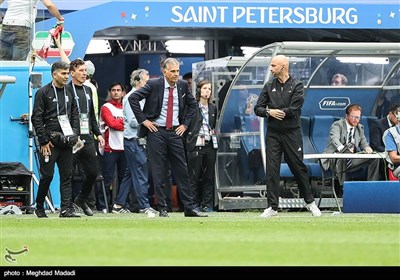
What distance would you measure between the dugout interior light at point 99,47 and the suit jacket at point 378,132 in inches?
256

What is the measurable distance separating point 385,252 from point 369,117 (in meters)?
11.4

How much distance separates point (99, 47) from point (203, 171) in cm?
559

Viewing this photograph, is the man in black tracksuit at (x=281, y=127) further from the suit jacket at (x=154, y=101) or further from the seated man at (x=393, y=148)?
the seated man at (x=393, y=148)

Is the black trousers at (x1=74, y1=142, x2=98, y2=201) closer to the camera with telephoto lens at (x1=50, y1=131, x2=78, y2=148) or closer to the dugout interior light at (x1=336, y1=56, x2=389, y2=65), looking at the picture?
the camera with telephoto lens at (x1=50, y1=131, x2=78, y2=148)

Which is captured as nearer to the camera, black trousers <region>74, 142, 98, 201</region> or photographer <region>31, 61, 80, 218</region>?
photographer <region>31, 61, 80, 218</region>

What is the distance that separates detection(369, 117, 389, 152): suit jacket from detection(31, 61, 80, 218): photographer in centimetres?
648

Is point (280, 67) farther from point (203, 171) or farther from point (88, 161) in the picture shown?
point (203, 171)

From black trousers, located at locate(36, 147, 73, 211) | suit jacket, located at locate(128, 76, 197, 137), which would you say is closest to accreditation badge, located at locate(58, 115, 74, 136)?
black trousers, located at locate(36, 147, 73, 211)

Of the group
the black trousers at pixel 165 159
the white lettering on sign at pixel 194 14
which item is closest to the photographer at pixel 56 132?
the black trousers at pixel 165 159

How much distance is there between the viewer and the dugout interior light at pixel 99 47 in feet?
86.0

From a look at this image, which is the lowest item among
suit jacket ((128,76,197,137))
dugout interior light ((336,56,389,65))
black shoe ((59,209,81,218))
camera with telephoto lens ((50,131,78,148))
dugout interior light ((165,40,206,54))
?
black shoe ((59,209,81,218))

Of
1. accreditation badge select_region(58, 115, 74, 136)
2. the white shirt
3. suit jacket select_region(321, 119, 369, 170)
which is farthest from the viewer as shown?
suit jacket select_region(321, 119, 369, 170)

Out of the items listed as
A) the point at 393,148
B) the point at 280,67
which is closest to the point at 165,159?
the point at 280,67

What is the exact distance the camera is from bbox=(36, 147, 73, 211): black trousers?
17328mm
